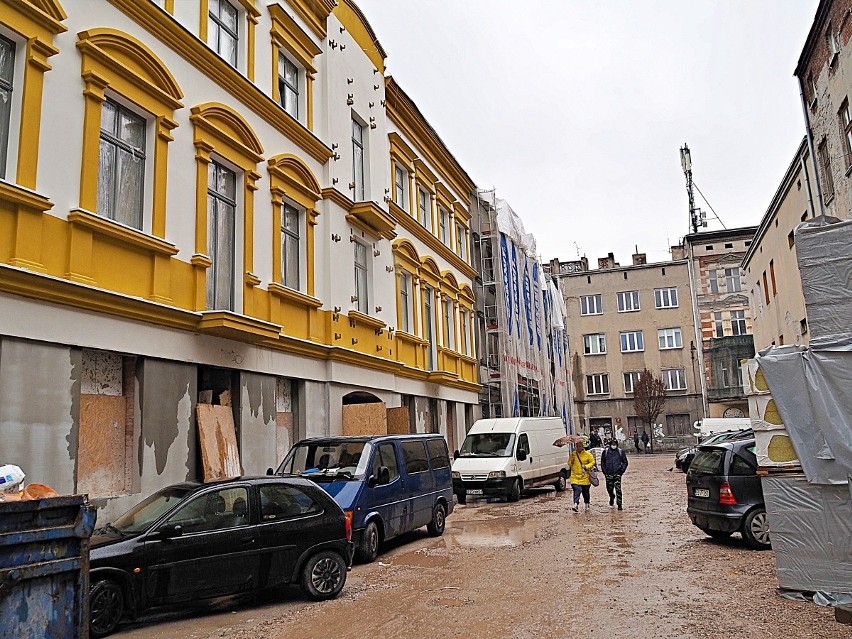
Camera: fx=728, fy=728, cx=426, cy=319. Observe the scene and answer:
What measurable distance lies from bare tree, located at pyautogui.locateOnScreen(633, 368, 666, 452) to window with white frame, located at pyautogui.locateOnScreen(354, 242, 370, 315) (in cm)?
3608

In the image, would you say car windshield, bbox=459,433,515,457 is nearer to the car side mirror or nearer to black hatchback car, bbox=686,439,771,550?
black hatchback car, bbox=686,439,771,550

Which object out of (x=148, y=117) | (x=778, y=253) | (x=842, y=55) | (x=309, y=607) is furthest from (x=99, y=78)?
(x=778, y=253)

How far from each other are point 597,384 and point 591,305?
6.23m

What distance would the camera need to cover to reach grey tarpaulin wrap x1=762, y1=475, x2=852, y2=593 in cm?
784

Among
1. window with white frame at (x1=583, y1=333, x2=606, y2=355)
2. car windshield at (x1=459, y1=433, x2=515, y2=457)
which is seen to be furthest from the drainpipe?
window with white frame at (x1=583, y1=333, x2=606, y2=355)

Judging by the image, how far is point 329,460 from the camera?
11953 millimetres

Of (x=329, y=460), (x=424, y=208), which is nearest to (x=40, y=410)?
(x=329, y=460)

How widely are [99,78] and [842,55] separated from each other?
688 inches

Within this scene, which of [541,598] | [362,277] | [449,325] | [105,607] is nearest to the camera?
[105,607]

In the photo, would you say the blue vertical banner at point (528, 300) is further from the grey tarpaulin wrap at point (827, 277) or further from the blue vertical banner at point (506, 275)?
the grey tarpaulin wrap at point (827, 277)

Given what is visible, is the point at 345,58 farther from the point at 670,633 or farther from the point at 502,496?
the point at 670,633

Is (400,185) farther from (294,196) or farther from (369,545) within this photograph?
(369,545)

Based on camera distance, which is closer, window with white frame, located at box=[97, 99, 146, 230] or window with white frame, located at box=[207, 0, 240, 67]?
window with white frame, located at box=[97, 99, 146, 230]

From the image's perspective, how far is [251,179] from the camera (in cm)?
1483
